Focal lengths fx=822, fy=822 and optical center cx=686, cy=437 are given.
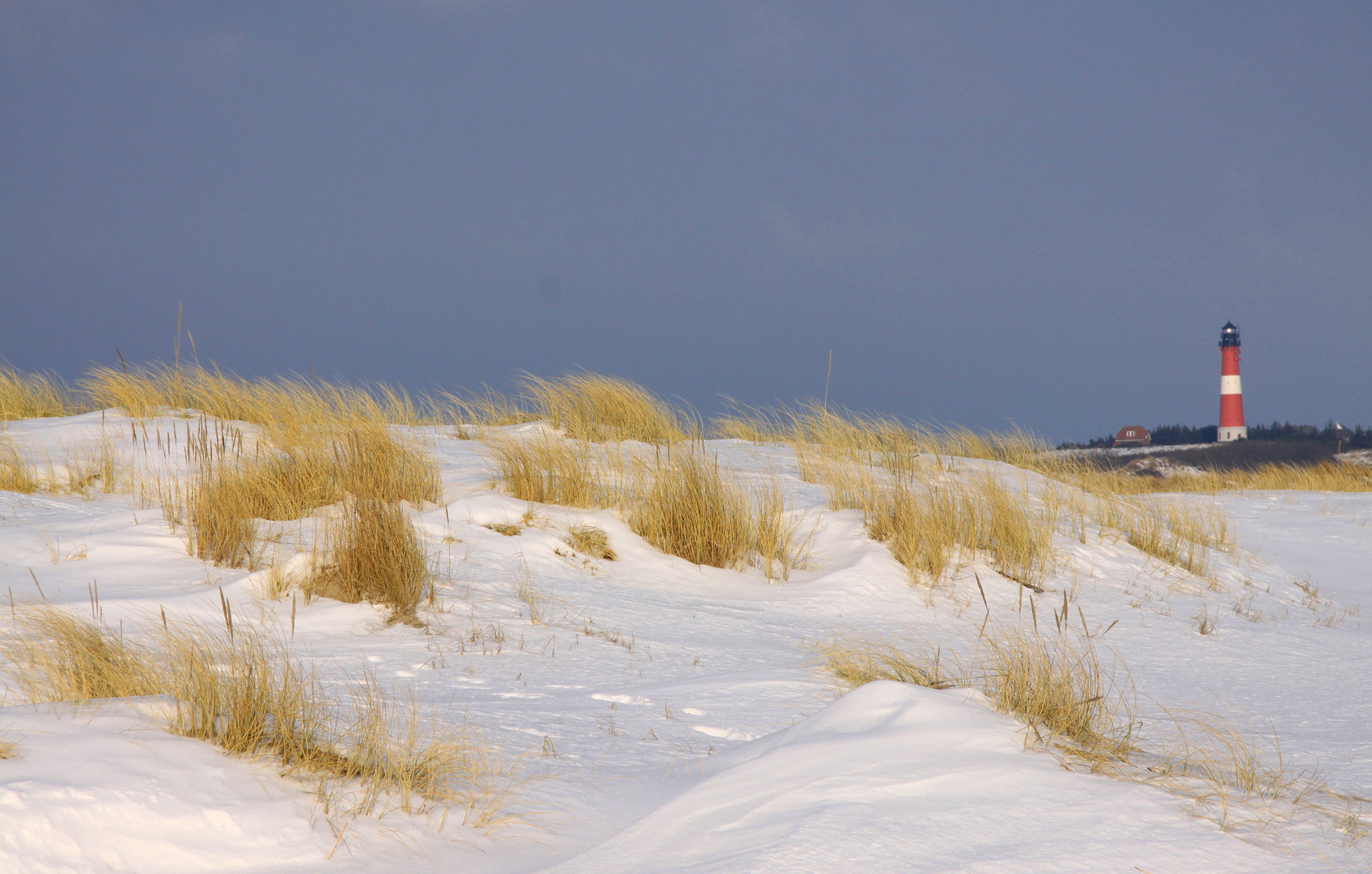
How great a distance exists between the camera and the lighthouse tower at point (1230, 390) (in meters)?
35.8

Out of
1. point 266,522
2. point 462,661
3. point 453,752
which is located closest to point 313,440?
point 266,522

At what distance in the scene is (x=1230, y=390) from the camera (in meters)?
37.3

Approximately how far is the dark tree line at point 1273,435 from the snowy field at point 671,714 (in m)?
17.7

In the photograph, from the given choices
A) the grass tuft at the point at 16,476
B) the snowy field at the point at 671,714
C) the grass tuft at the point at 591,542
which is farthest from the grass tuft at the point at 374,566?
the grass tuft at the point at 16,476

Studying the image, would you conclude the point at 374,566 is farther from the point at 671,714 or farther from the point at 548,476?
the point at 548,476

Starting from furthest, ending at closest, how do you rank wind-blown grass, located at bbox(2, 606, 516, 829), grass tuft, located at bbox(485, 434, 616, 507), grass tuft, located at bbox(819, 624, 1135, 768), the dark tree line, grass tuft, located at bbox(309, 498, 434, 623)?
the dark tree line, grass tuft, located at bbox(485, 434, 616, 507), grass tuft, located at bbox(309, 498, 434, 623), grass tuft, located at bbox(819, 624, 1135, 768), wind-blown grass, located at bbox(2, 606, 516, 829)

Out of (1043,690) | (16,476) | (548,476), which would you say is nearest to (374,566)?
(548,476)

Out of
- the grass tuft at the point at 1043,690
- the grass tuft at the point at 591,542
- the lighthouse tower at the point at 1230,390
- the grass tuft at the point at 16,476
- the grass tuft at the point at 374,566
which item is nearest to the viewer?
the grass tuft at the point at 1043,690

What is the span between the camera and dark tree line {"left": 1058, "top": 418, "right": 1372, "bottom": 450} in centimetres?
2412

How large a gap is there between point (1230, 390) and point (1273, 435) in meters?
11.3

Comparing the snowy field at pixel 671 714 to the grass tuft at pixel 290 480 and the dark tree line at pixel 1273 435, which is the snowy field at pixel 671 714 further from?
the dark tree line at pixel 1273 435

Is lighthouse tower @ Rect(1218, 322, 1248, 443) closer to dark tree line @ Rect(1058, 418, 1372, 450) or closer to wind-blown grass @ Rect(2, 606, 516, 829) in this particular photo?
dark tree line @ Rect(1058, 418, 1372, 450)

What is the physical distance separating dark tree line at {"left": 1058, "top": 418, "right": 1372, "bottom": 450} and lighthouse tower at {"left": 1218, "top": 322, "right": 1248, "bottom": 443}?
580 mm

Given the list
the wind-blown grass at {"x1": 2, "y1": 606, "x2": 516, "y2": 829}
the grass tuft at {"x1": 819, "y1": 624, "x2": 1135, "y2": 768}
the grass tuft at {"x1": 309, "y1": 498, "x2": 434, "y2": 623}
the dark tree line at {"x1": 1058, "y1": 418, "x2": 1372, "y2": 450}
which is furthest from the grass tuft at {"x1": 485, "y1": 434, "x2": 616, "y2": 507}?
the dark tree line at {"x1": 1058, "y1": 418, "x2": 1372, "y2": 450}
